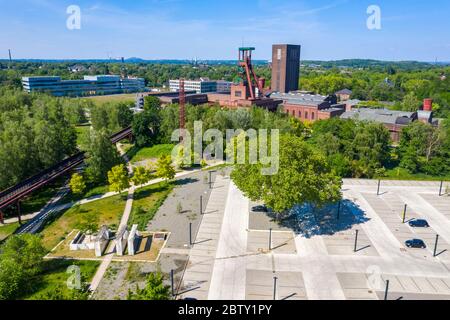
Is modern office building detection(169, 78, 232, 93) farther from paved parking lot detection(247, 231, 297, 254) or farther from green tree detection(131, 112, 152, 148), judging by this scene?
paved parking lot detection(247, 231, 297, 254)

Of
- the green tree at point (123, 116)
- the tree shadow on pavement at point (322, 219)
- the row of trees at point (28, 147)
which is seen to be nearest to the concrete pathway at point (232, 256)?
the tree shadow on pavement at point (322, 219)

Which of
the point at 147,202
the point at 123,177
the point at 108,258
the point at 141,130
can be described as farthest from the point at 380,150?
the point at 141,130

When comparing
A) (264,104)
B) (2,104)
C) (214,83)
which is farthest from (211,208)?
(214,83)

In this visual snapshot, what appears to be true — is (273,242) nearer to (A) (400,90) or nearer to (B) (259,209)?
(B) (259,209)

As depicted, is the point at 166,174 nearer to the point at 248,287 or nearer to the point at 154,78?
the point at 248,287

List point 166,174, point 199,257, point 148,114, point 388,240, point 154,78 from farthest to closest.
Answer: point 154,78, point 148,114, point 166,174, point 388,240, point 199,257
